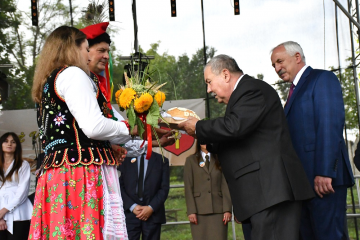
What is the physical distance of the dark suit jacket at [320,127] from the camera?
344 centimetres

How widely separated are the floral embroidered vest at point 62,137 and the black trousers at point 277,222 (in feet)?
3.30

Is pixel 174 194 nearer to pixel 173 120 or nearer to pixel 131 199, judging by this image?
pixel 131 199

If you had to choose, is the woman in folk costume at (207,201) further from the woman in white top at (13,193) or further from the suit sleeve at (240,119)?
the suit sleeve at (240,119)

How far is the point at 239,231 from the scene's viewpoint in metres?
7.68

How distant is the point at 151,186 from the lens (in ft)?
18.4

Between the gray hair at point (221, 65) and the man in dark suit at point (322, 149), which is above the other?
the gray hair at point (221, 65)

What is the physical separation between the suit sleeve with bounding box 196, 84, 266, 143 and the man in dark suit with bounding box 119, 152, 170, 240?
8.54 ft

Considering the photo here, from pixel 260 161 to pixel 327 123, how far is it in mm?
840

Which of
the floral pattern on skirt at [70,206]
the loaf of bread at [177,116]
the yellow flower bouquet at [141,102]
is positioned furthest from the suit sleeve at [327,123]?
the floral pattern on skirt at [70,206]

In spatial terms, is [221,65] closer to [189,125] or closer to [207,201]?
[189,125]

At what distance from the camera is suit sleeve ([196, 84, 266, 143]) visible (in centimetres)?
290

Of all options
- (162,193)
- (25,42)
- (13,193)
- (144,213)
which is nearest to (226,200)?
(162,193)

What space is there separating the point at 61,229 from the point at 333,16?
6.98 meters

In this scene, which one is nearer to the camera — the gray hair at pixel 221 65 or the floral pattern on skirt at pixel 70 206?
the floral pattern on skirt at pixel 70 206
